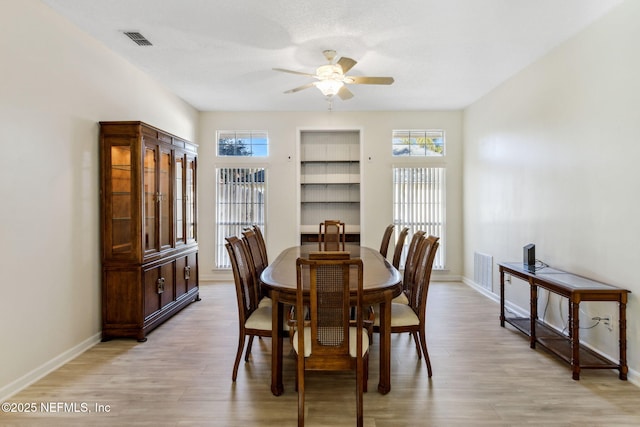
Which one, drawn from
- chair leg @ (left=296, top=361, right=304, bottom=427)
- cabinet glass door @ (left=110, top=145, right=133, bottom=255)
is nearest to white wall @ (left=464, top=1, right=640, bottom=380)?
chair leg @ (left=296, top=361, right=304, bottom=427)

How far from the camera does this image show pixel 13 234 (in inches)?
99.0

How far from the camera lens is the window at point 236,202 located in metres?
6.13

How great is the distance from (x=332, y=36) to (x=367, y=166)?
295 centimetres

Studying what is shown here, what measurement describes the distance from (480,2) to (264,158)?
13.4 feet

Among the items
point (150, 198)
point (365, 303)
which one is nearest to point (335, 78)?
point (365, 303)

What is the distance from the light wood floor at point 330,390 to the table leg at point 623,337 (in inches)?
3.3

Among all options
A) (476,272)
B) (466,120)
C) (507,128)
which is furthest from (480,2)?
(476,272)

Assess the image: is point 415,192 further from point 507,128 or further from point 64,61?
point 64,61

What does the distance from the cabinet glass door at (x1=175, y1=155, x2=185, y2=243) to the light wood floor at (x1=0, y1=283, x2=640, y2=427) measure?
Answer: 4.57ft

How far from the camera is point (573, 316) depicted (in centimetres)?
264

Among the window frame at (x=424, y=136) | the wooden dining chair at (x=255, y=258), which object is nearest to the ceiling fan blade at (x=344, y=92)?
the wooden dining chair at (x=255, y=258)

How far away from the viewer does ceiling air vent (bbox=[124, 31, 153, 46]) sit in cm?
330

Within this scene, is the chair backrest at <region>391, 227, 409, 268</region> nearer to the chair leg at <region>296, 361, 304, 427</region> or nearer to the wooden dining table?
the wooden dining table

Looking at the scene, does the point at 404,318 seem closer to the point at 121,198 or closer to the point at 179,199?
the point at 121,198
